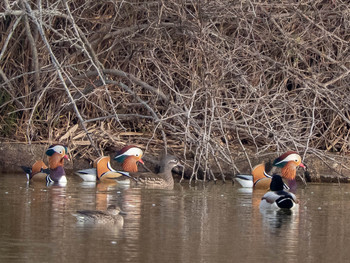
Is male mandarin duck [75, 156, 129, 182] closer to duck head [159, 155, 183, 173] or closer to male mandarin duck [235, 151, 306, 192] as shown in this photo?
duck head [159, 155, 183, 173]

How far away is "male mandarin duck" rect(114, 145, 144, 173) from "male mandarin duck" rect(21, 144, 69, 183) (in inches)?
33.0

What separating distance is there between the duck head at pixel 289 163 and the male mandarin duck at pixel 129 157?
206 centimetres

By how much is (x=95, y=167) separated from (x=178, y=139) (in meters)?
1.74

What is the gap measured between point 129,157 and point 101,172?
2.04ft

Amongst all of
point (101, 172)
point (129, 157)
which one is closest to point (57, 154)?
point (101, 172)

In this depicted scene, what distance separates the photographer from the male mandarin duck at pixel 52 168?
13.6 meters

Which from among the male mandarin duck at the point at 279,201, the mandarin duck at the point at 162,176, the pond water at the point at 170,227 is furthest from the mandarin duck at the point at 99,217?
the mandarin duck at the point at 162,176

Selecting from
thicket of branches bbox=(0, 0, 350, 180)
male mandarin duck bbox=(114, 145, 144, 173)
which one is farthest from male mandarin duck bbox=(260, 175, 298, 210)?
male mandarin duck bbox=(114, 145, 144, 173)

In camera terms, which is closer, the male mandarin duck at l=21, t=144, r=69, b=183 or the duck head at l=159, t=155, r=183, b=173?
the male mandarin duck at l=21, t=144, r=69, b=183

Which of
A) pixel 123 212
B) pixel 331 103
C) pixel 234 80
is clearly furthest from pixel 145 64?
pixel 123 212

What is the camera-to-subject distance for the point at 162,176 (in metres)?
13.8

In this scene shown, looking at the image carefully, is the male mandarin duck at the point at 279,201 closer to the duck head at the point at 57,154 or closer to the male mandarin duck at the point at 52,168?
the male mandarin duck at the point at 52,168

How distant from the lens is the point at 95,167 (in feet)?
47.3

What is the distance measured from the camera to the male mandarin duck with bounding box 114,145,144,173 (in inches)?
571
